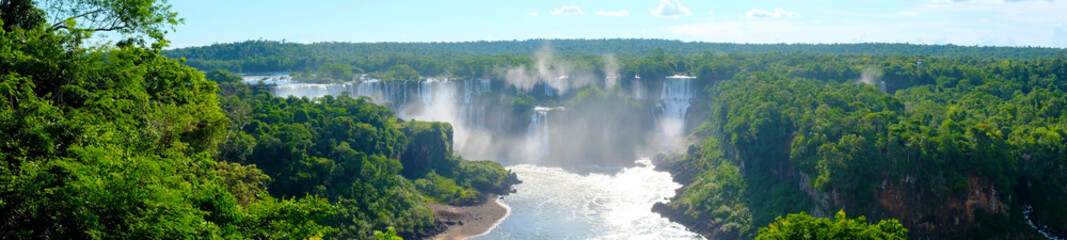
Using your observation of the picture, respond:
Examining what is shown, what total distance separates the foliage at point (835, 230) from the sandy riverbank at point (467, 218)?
27952 mm

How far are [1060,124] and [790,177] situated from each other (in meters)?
16.6

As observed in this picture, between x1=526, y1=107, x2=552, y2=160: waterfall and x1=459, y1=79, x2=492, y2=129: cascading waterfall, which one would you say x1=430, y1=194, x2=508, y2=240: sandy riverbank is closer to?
x1=526, y1=107, x2=552, y2=160: waterfall

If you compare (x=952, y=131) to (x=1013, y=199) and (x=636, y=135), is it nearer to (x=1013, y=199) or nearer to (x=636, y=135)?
(x=1013, y=199)

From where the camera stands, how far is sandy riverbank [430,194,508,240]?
56.8 m

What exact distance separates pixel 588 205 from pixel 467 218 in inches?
401

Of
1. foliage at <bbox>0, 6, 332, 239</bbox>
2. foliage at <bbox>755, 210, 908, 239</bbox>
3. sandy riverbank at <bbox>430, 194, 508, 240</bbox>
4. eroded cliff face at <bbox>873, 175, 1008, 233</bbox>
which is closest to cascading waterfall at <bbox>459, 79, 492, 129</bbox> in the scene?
sandy riverbank at <bbox>430, 194, 508, 240</bbox>

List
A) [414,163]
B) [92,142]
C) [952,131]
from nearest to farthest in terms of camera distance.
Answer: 1. [92,142]
2. [952,131]
3. [414,163]

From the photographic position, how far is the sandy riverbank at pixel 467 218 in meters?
56.8

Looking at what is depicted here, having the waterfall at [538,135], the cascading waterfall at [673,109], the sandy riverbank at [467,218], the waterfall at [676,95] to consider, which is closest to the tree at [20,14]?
the sandy riverbank at [467,218]

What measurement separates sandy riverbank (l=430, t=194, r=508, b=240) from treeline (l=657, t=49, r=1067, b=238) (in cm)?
1306

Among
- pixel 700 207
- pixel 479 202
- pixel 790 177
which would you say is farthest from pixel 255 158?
pixel 790 177

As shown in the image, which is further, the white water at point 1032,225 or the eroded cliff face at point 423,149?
the eroded cliff face at point 423,149

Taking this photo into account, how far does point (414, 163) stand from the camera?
236 ft

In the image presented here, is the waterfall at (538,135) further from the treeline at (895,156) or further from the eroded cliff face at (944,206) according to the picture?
the eroded cliff face at (944,206)
